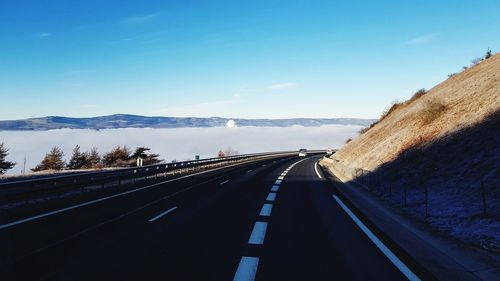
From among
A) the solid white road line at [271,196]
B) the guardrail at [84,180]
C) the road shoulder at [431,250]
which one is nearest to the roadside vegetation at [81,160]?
the guardrail at [84,180]


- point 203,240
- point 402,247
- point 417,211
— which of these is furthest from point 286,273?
point 417,211

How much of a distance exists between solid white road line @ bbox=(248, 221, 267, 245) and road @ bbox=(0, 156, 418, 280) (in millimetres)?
22

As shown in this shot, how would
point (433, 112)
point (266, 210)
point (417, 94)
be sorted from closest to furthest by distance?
point (266, 210), point (433, 112), point (417, 94)

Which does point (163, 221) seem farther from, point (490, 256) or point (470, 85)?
point (470, 85)

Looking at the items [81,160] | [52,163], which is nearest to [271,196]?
[52,163]

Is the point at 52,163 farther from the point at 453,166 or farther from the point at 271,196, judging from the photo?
the point at 453,166

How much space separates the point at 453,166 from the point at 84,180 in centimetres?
1652

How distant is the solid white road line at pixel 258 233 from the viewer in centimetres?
806

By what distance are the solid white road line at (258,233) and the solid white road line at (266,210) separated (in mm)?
1240

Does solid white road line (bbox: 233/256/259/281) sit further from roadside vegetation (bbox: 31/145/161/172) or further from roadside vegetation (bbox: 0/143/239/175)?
roadside vegetation (bbox: 31/145/161/172)

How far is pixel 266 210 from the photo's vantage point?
475 inches

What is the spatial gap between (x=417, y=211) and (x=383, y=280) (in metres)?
7.24

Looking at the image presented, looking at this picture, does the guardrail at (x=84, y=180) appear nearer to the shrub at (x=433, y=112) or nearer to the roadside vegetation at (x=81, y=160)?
the shrub at (x=433, y=112)

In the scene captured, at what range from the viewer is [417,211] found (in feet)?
39.9
